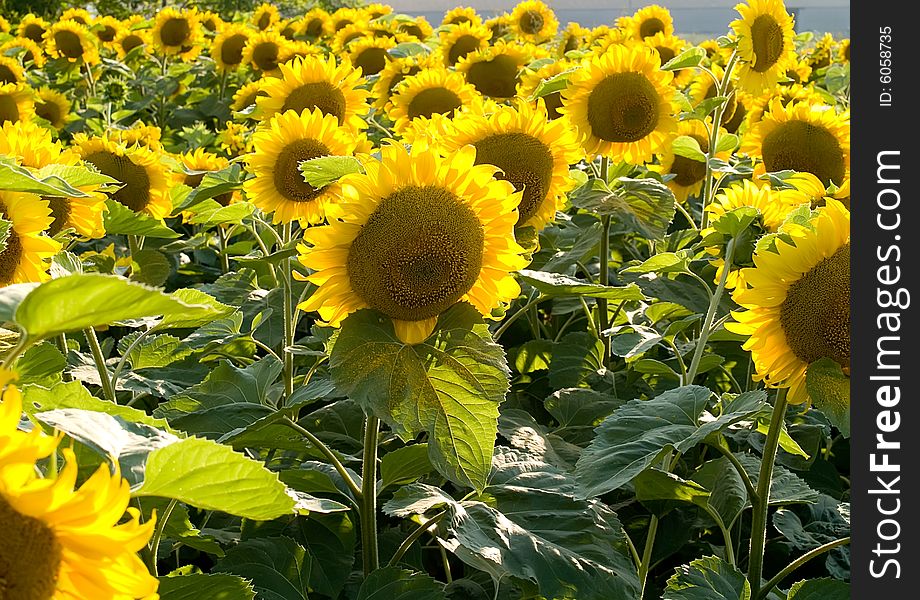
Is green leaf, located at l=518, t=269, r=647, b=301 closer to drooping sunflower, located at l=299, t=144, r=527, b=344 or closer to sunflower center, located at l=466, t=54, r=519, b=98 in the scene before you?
drooping sunflower, located at l=299, t=144, r=527, b=344

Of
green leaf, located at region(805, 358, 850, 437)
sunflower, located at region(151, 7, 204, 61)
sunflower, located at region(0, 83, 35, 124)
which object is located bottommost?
green leaf, located at region(805, 358, 850, 437)

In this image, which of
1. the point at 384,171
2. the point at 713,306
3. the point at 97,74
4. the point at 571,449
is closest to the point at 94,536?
the point at 384,171

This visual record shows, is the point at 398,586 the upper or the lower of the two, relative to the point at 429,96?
lower

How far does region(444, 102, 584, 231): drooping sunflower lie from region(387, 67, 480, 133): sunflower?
95 cm

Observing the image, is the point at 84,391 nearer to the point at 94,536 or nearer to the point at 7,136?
the point at 94,536

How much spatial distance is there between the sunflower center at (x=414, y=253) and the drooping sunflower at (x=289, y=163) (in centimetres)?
81

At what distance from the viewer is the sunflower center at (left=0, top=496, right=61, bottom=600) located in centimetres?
60

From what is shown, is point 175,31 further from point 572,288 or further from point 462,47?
point 572,288

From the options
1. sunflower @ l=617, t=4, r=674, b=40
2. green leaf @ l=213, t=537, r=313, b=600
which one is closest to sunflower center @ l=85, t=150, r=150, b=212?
green leaf @ l=213, t=537, r=313, b=600

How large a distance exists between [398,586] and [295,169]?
103cm

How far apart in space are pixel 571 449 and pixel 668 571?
1.34ft

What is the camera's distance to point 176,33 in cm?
552

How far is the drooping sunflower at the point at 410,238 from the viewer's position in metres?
1.27

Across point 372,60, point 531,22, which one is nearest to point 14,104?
point 372,60
